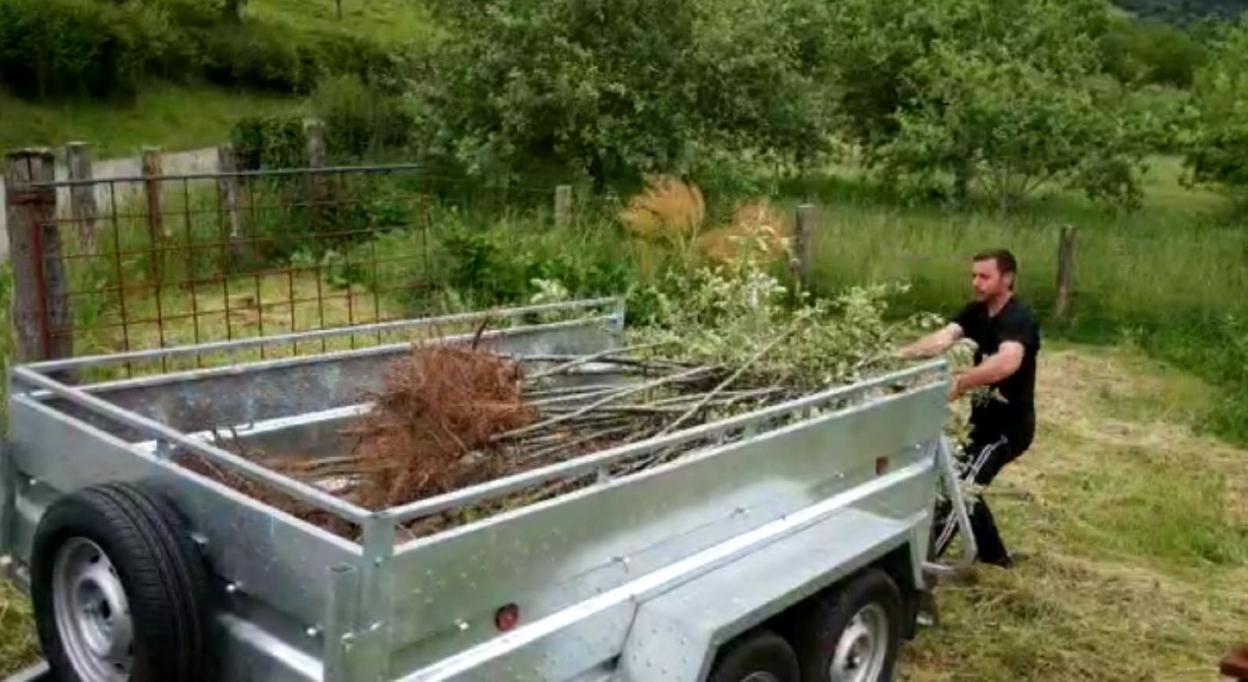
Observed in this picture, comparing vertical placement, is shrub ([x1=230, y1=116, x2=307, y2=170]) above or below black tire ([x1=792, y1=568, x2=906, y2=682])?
above

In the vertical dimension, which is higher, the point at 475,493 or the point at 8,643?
the point at 475,493

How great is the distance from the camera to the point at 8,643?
189 inches

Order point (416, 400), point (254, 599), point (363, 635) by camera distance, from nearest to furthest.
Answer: point (363, 635) → point (254, 599) → point (416, 400)

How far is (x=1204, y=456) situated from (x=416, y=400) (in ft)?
21.8

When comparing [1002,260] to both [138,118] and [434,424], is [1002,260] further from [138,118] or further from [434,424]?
[138,118]

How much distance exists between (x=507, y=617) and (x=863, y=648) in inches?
74.9

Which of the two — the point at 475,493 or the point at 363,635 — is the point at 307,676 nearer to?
the point at 363,635

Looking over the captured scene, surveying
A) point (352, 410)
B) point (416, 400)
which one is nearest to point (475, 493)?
point (416, 400)

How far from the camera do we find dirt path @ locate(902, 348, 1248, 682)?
5.69m

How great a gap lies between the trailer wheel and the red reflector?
0.68m

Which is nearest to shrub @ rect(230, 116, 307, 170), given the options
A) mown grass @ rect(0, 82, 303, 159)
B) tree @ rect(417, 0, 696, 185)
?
tree @ rect(417, 0, 696, 185)

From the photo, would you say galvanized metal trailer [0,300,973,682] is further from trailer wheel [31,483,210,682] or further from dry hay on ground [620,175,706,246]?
dry hay on ground [620,175,706,246]

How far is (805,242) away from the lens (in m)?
12.6

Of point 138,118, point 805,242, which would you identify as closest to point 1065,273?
point 805,242
